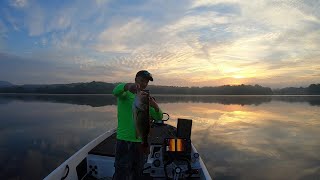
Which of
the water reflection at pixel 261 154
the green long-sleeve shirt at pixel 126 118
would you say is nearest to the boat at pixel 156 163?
the green long-sleeve shirt at pixel 126 118

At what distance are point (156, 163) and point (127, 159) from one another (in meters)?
1.52

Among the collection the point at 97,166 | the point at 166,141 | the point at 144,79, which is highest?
the point at 144,79

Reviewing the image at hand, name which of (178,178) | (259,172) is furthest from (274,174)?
(178,178)

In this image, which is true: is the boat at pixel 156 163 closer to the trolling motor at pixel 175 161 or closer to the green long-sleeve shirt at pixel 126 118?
the trolling motor at pixel 175 161

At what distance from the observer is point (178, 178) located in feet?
19.6

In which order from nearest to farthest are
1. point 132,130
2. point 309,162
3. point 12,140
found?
point 132,130 → point 309,162 → point 12,140

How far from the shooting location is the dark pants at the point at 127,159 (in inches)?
187

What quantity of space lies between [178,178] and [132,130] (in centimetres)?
195

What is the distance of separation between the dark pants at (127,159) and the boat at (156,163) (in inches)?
43.8

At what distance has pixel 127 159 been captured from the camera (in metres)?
4.80

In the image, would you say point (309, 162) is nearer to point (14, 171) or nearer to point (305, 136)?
point (305, 136)

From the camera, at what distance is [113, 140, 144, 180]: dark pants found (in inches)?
187

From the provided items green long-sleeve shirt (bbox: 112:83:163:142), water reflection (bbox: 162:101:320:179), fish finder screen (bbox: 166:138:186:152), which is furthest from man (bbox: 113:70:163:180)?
water reflection (bbox: 162:101:320:179)

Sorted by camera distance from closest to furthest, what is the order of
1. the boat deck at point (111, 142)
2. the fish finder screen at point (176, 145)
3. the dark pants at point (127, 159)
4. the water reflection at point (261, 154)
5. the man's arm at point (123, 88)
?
the man's arm at point (123, 88) → the dark pants at point (127, 159) → the fish finder screen at point (176, 145) → the boat deck at point (111, 142) → the water reflection at point (261, 154)
